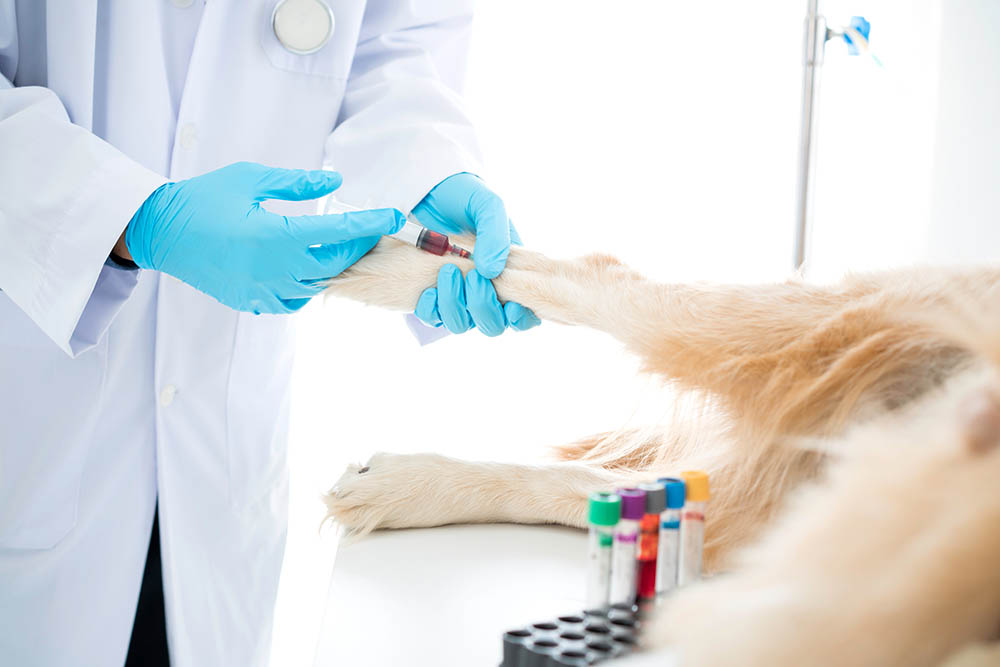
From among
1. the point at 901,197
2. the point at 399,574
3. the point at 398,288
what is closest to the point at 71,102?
the point at 398,288

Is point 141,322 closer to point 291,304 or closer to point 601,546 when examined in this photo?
point 291,304

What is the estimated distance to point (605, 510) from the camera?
534mm

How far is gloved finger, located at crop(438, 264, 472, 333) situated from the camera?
929 millimetres

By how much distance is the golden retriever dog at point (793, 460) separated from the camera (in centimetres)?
37

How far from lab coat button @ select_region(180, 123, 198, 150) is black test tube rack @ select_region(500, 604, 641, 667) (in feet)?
2.82

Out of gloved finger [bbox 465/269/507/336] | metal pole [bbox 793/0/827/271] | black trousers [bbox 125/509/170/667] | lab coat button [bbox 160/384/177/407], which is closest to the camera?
gloved finger [bbox 465/269/507/336]

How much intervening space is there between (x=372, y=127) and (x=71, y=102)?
0.40m

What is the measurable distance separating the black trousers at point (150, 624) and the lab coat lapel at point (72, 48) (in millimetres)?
641

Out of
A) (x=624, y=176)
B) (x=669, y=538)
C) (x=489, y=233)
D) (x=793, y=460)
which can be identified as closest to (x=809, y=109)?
(x=624, y=176)

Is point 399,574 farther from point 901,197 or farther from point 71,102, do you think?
point 901,197

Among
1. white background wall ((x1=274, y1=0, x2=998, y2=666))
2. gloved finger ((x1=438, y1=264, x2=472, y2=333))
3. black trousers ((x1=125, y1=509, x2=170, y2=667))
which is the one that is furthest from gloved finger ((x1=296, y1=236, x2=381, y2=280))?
white background wall ((x1=274, y1=0, x2=998, y2=666))

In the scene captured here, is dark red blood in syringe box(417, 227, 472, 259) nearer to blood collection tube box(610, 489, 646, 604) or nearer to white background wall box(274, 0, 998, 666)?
blood collection tube box(610, 489, 646, 604)

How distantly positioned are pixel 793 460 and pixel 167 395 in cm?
80

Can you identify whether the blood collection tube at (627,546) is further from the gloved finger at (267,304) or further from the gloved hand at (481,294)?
the gloved finger at (267,304)
